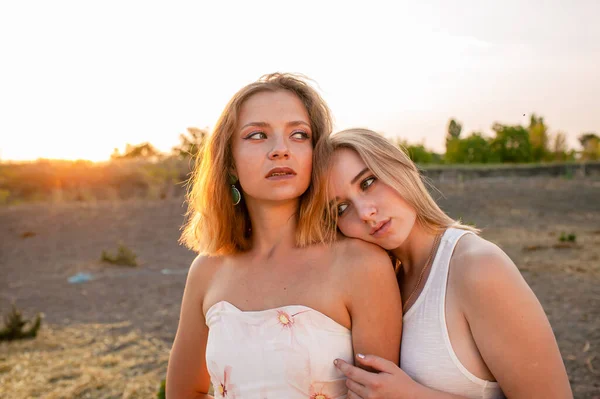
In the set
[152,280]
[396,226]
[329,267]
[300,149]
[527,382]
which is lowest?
[152,280]

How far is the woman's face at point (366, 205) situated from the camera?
213 cm

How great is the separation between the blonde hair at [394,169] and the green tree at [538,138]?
56.9ft

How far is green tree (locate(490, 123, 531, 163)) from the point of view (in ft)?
40.7

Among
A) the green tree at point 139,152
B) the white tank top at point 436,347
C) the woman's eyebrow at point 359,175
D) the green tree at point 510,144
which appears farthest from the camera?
the green tree at point 139,152

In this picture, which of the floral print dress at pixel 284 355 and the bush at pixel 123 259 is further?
the bush at pixel 123 259

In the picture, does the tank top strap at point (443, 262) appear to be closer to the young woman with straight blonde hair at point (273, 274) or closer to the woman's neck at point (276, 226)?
the young woman with straight blonde hair at point (273, 274)

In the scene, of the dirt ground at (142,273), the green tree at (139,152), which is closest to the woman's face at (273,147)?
the dirt ground at (142,273)

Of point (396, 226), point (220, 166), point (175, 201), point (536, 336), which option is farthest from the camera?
point (175, 201)

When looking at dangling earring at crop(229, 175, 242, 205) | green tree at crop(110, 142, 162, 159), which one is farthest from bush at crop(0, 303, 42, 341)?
green tree at crop(110, 142, 162, 159)

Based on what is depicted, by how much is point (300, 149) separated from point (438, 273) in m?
0.74

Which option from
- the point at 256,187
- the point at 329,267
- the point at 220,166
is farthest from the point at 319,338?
the point at 220,166

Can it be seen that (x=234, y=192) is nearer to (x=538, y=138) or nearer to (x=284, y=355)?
(x=284, y=355)

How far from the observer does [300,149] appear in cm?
226

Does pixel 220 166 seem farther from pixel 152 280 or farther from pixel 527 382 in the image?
pixel 152 280
